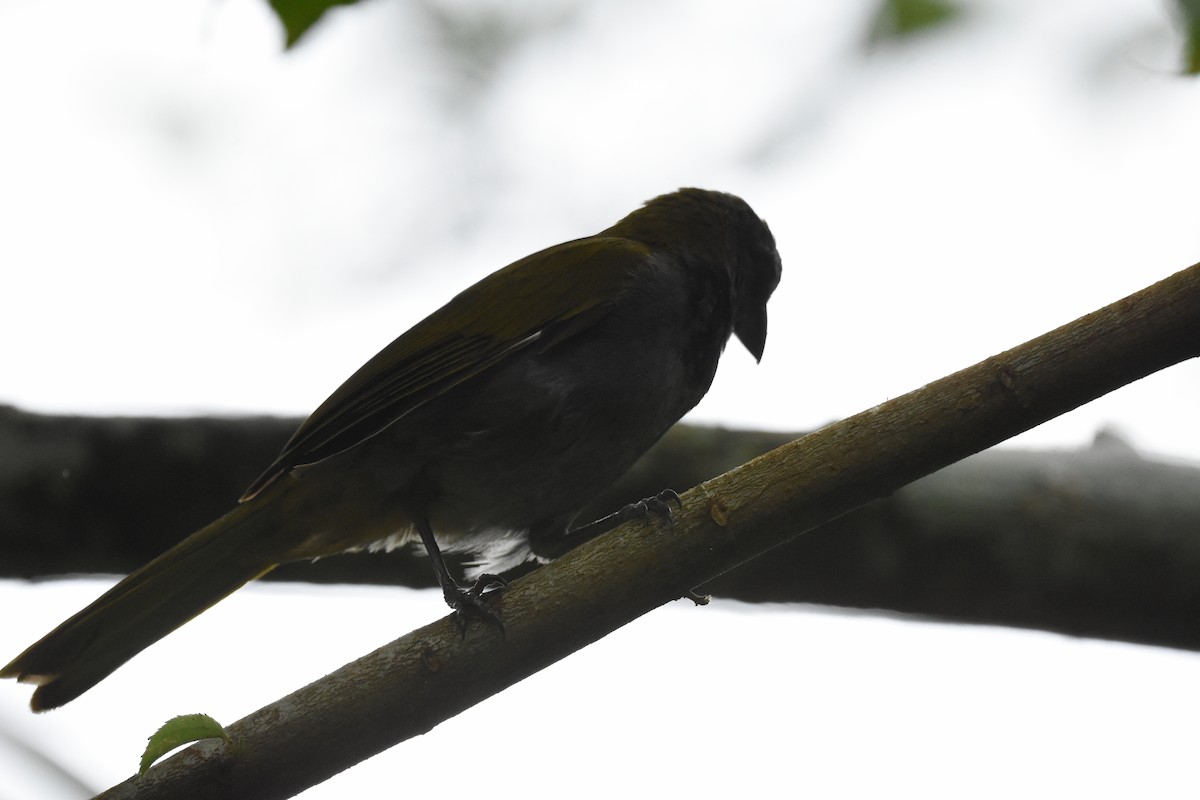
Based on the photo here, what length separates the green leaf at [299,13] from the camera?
1890 millimetres

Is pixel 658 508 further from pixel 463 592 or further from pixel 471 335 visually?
pixel 471 335

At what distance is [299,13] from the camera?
6.28 ft

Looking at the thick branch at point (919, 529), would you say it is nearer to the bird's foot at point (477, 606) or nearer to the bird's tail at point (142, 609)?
the bird's tail at point (142, 609)

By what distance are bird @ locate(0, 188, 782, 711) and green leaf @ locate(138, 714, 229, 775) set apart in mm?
1025

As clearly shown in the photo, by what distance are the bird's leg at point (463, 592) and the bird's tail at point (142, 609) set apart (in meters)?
0.46

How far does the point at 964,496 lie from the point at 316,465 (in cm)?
198

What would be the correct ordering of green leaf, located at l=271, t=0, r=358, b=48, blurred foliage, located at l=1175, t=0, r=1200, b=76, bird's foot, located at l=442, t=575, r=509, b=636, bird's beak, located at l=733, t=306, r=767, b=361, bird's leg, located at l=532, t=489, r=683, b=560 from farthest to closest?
1. bird's beak, located at l=733, t=306, r=767, b=361
2. bird's leg, located at l=532, t=489, r=683, b=560
3. bird's foot, located at l=442, t=575, r=509, b=636
4. green leaf, located at l=271, t=0, r=358, b=48
5. blurred foliage, located at l=1175, t=0, r=1200, b=76

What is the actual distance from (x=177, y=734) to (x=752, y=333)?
2618 mm

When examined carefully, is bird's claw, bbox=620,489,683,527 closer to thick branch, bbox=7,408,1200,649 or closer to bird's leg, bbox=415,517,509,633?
bird's leg, bbox=415,517,509,633

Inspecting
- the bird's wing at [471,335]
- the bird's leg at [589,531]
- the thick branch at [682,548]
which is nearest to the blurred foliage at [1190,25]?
the thick branch at [682,548]

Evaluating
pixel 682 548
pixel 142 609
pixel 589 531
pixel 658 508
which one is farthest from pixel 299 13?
pixel 589 531

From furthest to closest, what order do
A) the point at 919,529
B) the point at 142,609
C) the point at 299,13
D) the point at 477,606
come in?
1. the point at 919,529
2. the point at 142,609
3. the point at 477,606
4. the point at 299,13

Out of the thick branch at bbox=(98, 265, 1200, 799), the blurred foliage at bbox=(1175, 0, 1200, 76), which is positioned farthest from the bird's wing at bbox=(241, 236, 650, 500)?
the blurred foliage at bbox=(1175, 0, 1200, 76)

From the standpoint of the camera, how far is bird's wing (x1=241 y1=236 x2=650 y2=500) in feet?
11.0
